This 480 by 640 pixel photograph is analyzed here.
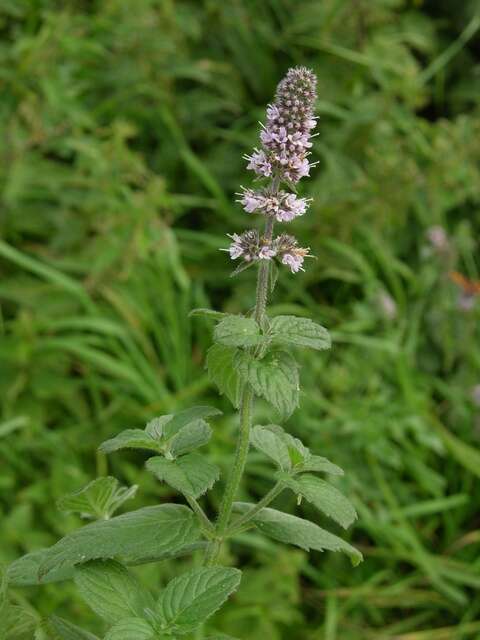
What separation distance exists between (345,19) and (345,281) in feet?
3.77

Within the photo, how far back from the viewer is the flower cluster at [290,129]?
1.10m

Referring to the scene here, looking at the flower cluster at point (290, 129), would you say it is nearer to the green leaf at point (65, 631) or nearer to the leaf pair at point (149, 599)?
the leaf pair at point (149, 599)

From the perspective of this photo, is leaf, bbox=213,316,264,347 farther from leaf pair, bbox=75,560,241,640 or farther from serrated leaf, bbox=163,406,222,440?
leaf pair, bbox=75,560,241,640

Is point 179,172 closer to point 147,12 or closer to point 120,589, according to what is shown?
point 147,12

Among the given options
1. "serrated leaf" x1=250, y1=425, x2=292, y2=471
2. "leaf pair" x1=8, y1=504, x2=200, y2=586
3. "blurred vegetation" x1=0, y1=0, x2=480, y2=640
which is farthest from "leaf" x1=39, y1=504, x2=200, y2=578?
"blurred vegetation" x1=0, y1=0, x2=480, y2=640

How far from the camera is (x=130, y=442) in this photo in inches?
43.6

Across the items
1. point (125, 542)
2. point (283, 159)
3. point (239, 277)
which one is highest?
point (239, 277)

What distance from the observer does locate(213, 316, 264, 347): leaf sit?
1.08 meters

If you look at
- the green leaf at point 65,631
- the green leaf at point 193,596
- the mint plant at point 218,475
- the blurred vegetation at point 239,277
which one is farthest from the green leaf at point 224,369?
the blurred vegetation at point 239,277

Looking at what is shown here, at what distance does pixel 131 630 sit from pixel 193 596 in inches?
3.0

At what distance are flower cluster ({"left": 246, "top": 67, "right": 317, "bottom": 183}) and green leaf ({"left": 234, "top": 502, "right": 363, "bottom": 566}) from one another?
16.8 inches

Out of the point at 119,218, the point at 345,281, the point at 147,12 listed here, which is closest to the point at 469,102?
the point at 345,281

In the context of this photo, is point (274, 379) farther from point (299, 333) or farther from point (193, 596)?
point (193, 596)

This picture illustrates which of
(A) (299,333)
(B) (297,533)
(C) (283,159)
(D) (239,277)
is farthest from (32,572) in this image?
(D) (239,277)
